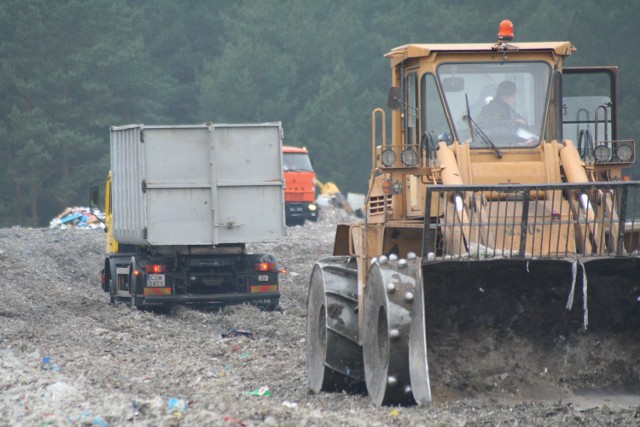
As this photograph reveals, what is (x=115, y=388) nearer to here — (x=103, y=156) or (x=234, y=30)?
(x=103, y=156)

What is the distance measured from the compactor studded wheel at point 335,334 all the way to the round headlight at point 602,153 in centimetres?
222

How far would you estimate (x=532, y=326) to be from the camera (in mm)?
8797

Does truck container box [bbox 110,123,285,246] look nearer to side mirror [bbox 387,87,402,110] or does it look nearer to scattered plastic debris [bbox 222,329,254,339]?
scattered plastic debris [bbox 222,329,254,339]

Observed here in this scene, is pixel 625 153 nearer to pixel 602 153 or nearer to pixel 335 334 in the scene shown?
pixel 602 153

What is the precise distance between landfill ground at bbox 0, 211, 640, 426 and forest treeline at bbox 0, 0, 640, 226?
106 ft

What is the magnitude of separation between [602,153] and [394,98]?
1785 mm

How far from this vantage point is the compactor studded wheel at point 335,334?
961 cm

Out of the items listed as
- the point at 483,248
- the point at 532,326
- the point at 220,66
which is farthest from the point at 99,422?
the point at 220,66

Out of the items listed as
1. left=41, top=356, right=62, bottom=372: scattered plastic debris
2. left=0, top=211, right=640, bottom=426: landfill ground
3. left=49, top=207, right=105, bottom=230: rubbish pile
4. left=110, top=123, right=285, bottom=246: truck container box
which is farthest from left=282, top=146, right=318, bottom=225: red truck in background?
left=41, top=356, right=62, bottom=372: scattered plastic debris

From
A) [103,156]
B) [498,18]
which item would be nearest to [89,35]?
[103,156]

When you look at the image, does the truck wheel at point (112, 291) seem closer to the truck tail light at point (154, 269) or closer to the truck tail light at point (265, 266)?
the truck tail light at point (154, 269)

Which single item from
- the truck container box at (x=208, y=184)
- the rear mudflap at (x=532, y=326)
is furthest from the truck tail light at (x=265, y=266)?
the rear mudflap at (x=532, y=326)

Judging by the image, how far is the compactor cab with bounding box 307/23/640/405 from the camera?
827cm

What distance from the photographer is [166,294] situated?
59.3ft
